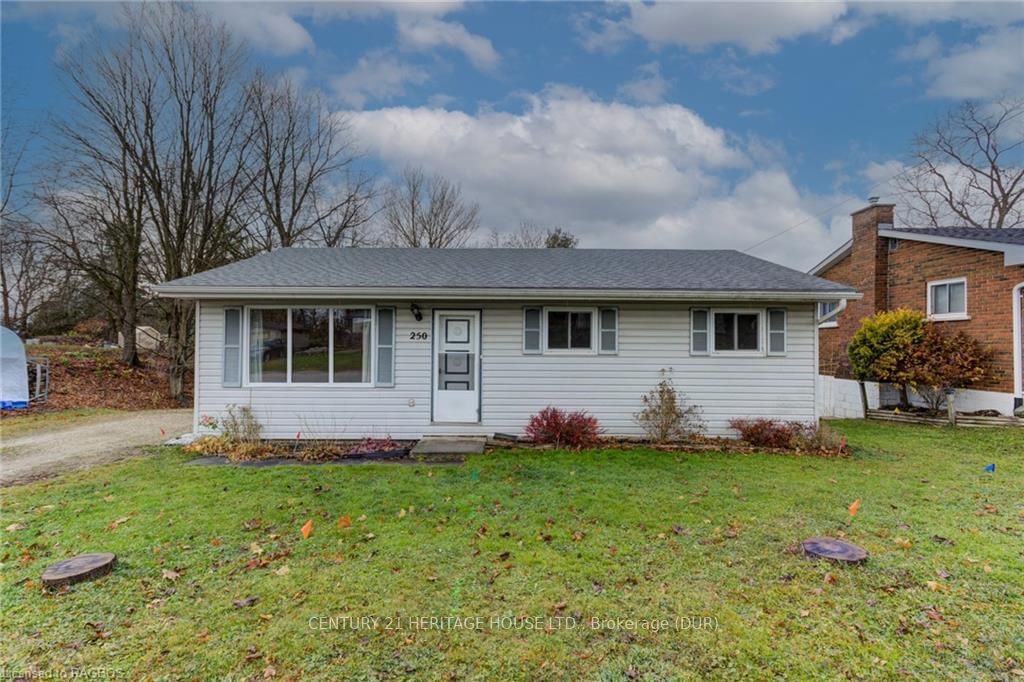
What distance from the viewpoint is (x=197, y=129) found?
15.1m

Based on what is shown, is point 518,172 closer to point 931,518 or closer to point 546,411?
point 546,411

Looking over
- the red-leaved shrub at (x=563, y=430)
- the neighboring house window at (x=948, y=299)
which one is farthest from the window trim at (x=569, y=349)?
the neighboring house window at (x=948, y=299)

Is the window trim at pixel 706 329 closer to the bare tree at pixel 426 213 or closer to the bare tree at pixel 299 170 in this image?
the bare tree at pixel 299 170

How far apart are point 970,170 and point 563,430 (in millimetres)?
25255

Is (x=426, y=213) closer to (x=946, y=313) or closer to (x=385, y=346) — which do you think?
(x=385, y=346)

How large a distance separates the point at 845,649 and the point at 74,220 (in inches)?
779

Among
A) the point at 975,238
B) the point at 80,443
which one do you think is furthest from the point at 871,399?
the point at 80,443

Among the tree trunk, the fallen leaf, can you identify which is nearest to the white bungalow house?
the fallen leaf

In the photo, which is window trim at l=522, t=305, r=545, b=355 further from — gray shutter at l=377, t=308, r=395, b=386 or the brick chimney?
the brick chimney

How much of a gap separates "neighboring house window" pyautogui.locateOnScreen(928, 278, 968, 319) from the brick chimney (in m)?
1.26

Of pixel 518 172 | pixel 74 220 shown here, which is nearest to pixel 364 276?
pixel 518 172

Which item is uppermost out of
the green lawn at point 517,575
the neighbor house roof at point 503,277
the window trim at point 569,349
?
the neighbor house roof at point 503,277

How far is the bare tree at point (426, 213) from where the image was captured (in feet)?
77.6

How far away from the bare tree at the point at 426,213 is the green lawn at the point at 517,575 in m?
19.3
